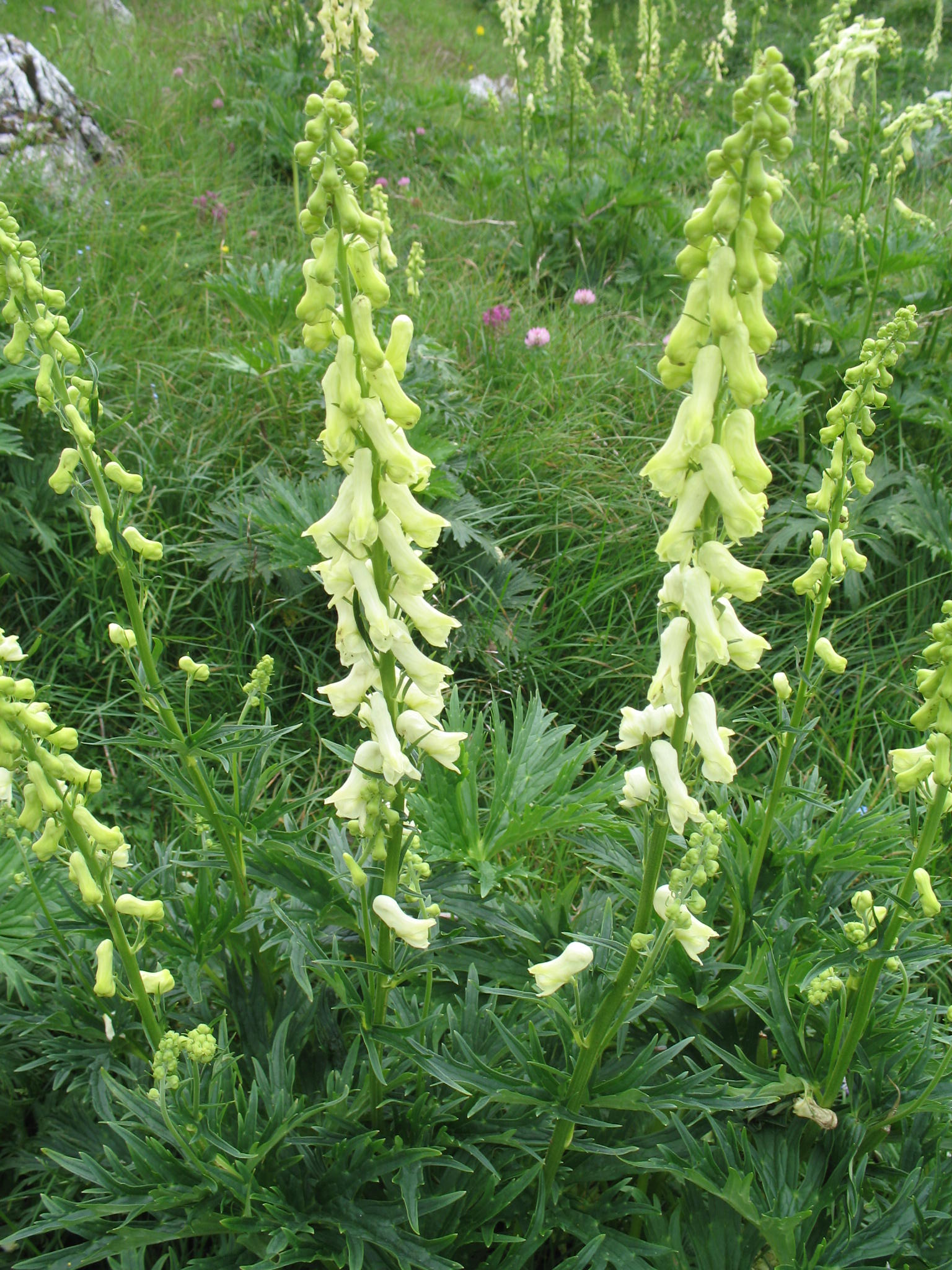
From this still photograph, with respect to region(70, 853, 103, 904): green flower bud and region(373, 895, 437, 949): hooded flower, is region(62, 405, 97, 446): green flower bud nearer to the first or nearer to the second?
region(70, 853, 103, 904): green flower bud

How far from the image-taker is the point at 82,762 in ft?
12.2

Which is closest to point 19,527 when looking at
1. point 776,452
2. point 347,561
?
point 347,561

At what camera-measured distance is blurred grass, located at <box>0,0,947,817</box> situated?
13.5 ft

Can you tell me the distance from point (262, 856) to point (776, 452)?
3.81m

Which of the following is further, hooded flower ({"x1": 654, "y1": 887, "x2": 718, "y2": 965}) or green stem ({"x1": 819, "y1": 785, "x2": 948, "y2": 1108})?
green stem ({"x1": 819, "y1": 785, "x2": 948, "y2": 1108})

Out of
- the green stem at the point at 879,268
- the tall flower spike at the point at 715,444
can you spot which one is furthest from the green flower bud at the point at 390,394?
the green stem at the point at 879,268

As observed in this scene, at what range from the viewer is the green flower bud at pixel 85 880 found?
1809mm

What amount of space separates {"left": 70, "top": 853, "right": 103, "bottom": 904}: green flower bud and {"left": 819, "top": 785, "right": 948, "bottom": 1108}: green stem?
1.58m

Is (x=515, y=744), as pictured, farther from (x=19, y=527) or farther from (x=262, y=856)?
(x=19, y=527)

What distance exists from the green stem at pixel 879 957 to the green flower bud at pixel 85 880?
158cm

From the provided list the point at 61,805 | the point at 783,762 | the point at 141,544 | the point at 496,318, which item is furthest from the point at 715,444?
the point at 496,318

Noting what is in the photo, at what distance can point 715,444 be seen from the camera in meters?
1.52

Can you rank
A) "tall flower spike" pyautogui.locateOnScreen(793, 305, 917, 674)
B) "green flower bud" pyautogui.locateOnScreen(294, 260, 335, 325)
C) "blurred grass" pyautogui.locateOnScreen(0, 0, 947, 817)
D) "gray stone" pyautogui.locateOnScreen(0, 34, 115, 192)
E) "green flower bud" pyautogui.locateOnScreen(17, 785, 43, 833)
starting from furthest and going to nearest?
"gray stone" pyautogui.locateOnScreen(0, 34, 115, 192), "blurred grass" pyautogui.locateOnScreen(0, 0, 947, 817), "tall flower spike" pyautogui.locateOnScreen(793, 305, 917, 674), "green flower bud" pyautogui.locateOnScreen(17, 785, 43, 833), "green flower bud" pyautogui.locateOnScreen(294, 260, 335, 325)

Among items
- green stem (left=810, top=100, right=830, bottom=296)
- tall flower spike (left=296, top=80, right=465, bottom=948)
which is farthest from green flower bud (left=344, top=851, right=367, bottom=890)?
green stem (left=810, top=100, right=830, bottom=296)
